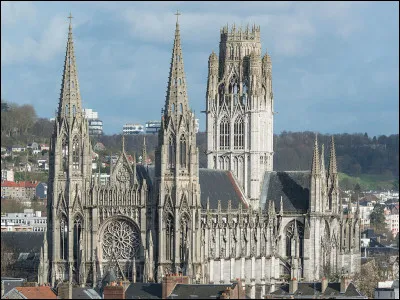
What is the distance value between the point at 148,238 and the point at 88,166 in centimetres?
605

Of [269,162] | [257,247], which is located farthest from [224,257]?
[269,162]

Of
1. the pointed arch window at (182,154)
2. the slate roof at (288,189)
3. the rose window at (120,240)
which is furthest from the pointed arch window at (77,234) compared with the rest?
the slate roof at (288,189)

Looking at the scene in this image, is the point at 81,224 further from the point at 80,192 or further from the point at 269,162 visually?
the point at 269,162

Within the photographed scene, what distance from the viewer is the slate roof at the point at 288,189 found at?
153 meters

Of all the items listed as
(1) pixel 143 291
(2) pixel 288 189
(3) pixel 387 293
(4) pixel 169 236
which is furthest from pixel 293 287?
(2) pixel 288 189

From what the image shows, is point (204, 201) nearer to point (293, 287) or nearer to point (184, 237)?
point (184, 237)

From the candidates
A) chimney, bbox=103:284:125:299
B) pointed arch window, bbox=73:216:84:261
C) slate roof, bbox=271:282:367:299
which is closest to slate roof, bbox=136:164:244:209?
pointed arch window, bbox=73:216:84:261

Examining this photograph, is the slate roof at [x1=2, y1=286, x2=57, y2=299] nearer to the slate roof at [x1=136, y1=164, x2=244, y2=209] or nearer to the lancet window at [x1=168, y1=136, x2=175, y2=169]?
the lancet window at [x1=168, y1=136, x2=175, y2=169]

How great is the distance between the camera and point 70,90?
467 ft

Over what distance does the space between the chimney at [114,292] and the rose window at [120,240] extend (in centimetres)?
3290

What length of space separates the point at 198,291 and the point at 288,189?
4371 centimetres

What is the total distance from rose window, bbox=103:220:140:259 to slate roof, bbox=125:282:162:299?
24.9 meters

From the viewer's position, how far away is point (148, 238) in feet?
461

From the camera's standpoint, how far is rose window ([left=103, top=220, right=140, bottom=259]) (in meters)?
143
